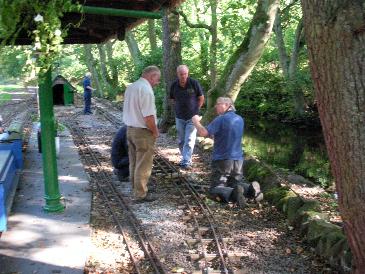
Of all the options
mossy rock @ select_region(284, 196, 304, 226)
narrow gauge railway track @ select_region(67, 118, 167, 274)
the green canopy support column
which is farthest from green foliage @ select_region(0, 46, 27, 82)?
mossy rock @ select_region(284, 196, 304, 226)

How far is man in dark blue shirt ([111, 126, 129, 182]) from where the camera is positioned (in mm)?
7957

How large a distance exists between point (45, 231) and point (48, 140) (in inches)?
47.0

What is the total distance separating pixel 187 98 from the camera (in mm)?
8906

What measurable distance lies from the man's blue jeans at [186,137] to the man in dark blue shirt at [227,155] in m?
1.81

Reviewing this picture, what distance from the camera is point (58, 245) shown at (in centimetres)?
515

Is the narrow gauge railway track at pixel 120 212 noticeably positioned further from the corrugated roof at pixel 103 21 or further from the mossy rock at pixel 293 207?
the corrugated roof at pixel 103 21

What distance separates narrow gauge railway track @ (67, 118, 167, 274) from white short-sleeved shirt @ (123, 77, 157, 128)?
1.25m

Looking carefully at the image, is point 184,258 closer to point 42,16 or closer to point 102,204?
point 102,204

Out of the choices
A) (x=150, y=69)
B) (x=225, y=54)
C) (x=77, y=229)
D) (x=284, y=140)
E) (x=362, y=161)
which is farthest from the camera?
(x=225, y=54)

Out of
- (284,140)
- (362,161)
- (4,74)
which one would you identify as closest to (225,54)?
(284,140)

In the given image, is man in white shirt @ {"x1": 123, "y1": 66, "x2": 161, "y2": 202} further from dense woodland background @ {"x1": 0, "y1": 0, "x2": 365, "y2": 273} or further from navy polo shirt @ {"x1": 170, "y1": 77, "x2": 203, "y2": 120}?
navy polo shirt @ {"x1": 170, "y1": 77, "x2": 203, "y2": 120}

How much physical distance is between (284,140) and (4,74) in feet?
150

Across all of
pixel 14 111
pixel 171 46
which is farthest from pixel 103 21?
pixel 14 111

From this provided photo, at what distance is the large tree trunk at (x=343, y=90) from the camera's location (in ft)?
9.41
